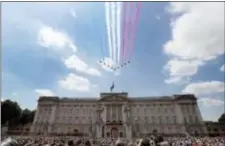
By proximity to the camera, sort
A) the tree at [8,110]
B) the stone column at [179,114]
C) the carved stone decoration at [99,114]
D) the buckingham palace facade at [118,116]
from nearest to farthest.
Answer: the tree at [8,110] → the buckingham palace facade at [118,116] → the carved stone decoration at [99,114] → the stone column at [179,114]

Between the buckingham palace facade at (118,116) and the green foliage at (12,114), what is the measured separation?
7230 mm

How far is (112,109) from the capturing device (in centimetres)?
7156

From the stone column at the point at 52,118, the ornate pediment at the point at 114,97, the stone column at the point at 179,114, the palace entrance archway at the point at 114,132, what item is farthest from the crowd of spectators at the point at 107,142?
the ornate pediment at the point at 114,97

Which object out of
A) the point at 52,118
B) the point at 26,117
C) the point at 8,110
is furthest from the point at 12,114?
the point at 26,117

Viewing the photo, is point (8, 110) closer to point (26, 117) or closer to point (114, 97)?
point (26, 117)

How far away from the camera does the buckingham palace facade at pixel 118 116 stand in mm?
66062

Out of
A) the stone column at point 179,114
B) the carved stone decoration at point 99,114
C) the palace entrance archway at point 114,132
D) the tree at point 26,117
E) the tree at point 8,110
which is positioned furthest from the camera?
the tree at point 26,117

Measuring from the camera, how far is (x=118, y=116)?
70.2 meters

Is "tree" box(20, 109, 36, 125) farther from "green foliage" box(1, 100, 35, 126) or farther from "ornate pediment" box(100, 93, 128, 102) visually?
"ornate pediment" box(100, 93, 128, 102)

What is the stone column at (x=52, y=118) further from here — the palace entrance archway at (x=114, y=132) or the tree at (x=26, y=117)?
the palace entrance archway at (x=114, y=132)

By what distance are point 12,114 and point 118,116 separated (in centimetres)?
3450

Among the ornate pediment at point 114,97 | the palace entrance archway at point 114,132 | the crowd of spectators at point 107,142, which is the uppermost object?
the ornate pediment at point 114,97

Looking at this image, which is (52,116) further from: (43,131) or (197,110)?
(197,110)

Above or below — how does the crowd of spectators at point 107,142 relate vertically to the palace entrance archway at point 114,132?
below
